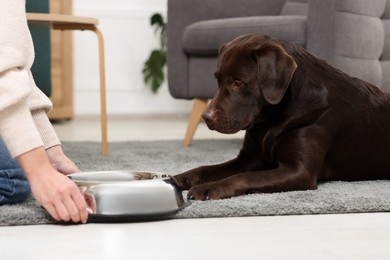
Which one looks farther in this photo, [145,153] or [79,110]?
[79,110]

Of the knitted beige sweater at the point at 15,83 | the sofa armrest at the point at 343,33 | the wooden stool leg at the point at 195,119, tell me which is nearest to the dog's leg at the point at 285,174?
the knitted beige sweater at the point at 15,83

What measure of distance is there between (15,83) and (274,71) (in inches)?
30.0

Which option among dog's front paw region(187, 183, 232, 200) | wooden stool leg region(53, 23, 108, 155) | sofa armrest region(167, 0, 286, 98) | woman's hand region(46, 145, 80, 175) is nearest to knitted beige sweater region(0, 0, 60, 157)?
woman's hand region(46, 145, 80, 175)

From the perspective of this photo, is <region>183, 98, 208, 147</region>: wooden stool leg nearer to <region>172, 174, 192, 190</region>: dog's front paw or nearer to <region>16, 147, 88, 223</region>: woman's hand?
<region>172, 174, 192, 190</region>: dog's front paw

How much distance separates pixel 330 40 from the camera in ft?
8.84

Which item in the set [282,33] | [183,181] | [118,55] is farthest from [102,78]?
[118,55]

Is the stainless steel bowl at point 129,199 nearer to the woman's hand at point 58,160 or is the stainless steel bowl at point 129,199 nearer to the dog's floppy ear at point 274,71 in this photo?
the woman's hand at point 58,160

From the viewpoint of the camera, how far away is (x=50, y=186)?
1.35 meters

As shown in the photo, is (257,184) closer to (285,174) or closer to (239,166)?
(285,174)

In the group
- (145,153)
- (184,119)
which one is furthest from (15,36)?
(184,119)

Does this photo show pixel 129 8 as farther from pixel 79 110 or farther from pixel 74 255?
pixel 74 255

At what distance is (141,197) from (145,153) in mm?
1441

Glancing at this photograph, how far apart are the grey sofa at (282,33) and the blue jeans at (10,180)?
4.93ft

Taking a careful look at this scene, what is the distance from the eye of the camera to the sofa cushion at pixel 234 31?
2.77m
